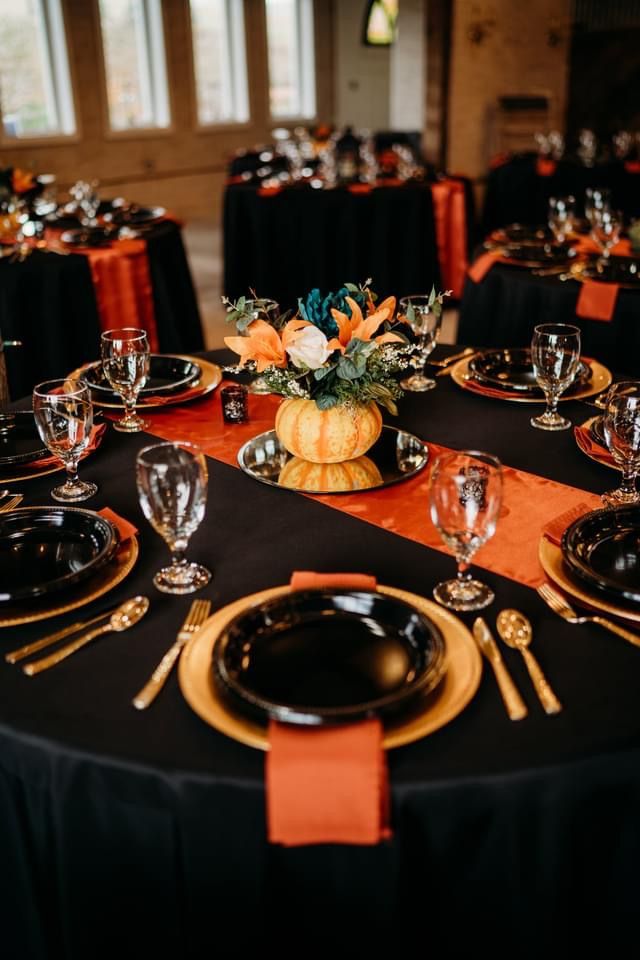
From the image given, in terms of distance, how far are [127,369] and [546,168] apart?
5953 mm

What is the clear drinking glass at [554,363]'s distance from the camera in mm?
1787

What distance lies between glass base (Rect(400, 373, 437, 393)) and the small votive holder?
40 cm

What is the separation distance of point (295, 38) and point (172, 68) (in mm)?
2402

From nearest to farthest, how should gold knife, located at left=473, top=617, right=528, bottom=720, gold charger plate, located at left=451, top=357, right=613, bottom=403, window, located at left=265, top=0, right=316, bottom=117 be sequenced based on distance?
gold knife, located at left=473, top=617, right=528, bottom=720 → gold charger plate, located at left=451, top=357, right=613, bottom=403 → window, located at left=265, top=0, right=316, bottom=117

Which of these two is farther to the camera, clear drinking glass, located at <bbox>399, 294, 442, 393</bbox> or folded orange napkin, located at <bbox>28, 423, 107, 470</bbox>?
clear drinking glass, located at <bbox>399, 294, 442, 393</bbox>

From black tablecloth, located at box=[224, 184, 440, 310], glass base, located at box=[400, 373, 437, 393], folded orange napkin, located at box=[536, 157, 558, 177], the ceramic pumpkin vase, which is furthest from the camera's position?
folded orange napkin, located at box=[536, 157, 558, 177]

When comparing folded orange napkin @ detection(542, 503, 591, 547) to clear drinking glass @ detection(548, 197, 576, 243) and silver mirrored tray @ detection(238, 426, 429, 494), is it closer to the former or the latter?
silver mirrored tray @ detection(238, 426, 429, 494)

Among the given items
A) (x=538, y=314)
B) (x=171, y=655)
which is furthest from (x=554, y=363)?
(x=538, y=314)

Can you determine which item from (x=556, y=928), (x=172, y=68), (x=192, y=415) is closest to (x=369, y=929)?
(x=556, y=928)

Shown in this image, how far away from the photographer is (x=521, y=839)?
0.96 m

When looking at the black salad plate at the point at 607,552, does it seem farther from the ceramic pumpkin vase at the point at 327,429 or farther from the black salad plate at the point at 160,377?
the black salad plate at the point at 160,377

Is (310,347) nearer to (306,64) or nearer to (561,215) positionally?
(561,215)
